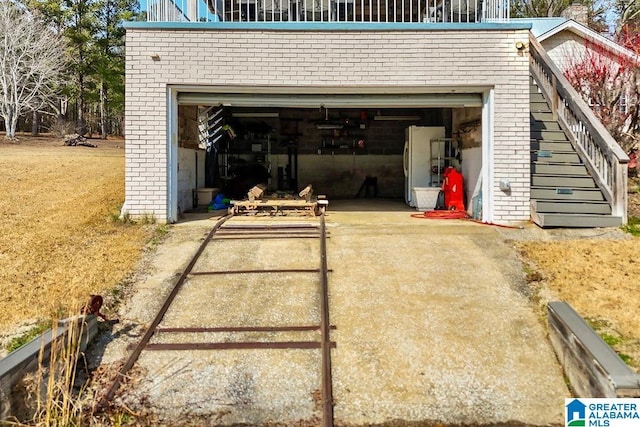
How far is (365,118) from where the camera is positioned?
42.2ft

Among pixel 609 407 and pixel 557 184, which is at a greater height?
pixel 557 184

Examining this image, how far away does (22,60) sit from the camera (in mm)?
26594

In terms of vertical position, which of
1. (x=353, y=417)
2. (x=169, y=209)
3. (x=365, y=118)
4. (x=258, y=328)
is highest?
(x=365, y=118)

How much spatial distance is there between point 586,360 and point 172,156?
662cm

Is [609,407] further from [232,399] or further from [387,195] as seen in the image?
[387,195]

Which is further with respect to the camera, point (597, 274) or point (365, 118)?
point (365, 118)

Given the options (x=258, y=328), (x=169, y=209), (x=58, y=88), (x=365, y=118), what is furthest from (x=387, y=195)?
(x=58, y=88)

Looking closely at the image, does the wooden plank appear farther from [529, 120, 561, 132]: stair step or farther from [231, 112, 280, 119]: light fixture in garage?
[231, 112, 280, 119]: light fixture in garage

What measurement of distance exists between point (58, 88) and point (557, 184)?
3132cm

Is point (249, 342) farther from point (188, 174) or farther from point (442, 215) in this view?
point (188, 174)

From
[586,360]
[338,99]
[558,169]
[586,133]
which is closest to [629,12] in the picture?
[586,133]

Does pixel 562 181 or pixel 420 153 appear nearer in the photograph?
pixel 562 181

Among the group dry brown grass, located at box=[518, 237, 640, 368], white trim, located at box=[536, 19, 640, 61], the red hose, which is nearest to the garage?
the red hose

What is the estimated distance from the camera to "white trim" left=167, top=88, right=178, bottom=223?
7.68 meters
